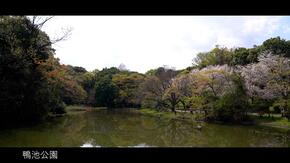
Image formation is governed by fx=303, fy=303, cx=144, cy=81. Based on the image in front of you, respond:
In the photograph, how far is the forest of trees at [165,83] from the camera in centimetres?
1039

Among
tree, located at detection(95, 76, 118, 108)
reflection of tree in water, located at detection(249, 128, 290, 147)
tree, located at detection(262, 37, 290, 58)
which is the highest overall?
tree, located at detection(262, 37, 290, 58)

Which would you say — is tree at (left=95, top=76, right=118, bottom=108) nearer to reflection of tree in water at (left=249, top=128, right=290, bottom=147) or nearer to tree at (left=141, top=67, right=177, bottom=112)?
tree at (left=141, top=67, right=177, bottom=112)

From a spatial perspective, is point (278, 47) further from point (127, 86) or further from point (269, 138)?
point (127, 86)

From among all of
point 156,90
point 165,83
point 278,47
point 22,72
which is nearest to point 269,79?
point 278,47

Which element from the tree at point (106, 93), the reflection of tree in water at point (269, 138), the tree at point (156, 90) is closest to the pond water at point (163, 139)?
the reflection of tree in water at point (269, 138)

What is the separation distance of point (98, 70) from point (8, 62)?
88.8ft

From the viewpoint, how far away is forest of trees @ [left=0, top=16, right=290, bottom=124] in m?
10.4

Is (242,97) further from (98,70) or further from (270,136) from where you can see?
(98,70)

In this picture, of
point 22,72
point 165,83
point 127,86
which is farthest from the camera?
point 127,86

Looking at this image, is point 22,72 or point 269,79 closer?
point 22,72

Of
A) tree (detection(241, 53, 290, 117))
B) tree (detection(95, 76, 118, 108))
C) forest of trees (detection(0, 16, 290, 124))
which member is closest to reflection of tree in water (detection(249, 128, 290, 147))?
forest of trees (detection(0, 16, 290, 124))

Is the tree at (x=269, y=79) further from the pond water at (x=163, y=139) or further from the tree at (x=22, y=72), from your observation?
the tree at (x=22, y=72)

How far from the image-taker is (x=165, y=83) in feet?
74.7
